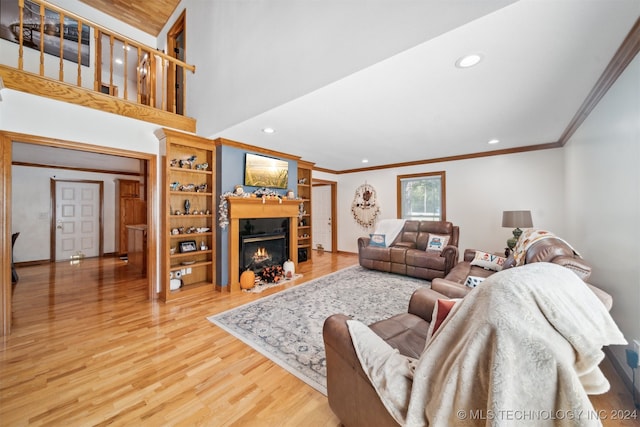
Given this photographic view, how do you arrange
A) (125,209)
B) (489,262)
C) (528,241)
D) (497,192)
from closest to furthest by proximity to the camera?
(528,241), (489,262), (497,192), (125,209)

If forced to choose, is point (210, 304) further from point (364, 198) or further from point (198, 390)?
point (364, 198)

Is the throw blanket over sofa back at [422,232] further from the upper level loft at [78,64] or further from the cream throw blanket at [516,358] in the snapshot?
the upper level loft at [78,64]

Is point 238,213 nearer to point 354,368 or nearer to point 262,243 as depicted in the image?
point 262,243

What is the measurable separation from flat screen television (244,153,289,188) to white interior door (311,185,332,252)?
8.15 ft

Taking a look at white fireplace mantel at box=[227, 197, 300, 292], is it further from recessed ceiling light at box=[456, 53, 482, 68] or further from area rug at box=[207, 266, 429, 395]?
recessed ceiling light at box=[456, 53, 482, 68]

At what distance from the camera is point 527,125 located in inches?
122

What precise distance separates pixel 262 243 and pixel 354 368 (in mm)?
3292

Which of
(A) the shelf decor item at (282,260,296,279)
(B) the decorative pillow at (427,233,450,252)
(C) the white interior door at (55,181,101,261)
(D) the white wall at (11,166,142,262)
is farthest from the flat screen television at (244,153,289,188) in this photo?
(D) the white wall at (11,166,142,262)

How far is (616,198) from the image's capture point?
1.83 m

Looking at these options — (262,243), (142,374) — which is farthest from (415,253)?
(142,374)

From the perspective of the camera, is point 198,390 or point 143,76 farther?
point 143,76

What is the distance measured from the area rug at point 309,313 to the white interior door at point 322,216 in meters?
2.69

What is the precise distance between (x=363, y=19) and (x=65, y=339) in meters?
3.84

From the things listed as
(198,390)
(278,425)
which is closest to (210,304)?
(198,390)
